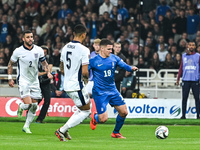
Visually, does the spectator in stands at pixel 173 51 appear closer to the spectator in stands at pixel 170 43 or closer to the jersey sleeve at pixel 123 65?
the spectator in stands at pixel 170 43

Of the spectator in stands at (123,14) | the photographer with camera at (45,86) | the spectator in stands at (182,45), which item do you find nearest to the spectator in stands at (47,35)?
the spectator in stands at (123,14)

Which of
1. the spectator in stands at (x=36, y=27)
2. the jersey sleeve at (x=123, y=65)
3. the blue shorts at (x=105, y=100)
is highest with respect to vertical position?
the spectator in stands at (x=36, y=27)

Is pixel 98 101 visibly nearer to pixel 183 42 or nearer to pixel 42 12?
pixel 183 42

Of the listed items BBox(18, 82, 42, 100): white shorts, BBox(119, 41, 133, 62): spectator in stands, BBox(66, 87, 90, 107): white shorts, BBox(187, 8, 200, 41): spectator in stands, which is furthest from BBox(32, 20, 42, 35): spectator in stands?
BBox(66, 87, 90, 107): white shorts

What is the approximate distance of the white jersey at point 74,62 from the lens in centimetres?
1166

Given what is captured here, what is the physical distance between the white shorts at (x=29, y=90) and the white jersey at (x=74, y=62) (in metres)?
2.63

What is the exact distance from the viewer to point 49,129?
50.7ft

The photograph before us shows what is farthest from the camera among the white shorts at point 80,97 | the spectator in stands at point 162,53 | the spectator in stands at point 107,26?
the spectator in stands at point 107,26

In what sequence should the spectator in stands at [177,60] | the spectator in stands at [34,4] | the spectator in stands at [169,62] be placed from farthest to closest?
the spectator in stands at [34,4], the spectator in stands at [169,62], the spectator in stands at [177,60]

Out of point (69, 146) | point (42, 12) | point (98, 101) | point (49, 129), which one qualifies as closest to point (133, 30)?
point (42, 12)

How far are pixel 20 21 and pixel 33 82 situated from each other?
12840 millimetres

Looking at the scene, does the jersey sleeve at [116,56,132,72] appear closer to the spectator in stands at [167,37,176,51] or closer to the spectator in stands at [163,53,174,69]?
the spectator in stands at [163,53,174,69]

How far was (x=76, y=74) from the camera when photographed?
1174cm

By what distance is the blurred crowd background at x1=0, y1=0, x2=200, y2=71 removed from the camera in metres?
23.6
